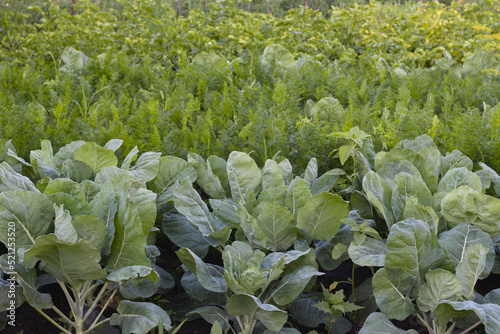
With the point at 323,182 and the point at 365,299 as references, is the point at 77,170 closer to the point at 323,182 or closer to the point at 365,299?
the point at 323,182

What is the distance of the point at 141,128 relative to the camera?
119 inches

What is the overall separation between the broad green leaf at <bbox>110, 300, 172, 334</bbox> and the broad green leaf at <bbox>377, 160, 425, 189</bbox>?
1.17m

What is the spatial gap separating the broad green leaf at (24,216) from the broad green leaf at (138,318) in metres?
0.38

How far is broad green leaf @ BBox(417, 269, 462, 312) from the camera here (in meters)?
1.71

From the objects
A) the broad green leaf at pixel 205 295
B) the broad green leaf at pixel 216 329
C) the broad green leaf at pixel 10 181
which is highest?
the broad green leaf at pixel 10 181

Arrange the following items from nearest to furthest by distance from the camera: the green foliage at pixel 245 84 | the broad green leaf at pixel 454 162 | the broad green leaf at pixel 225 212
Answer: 1. the broad green leaf at pixel 225 212
2. the broad green leaf at pixel 454 162
3. the green foliage at pixel 245 84

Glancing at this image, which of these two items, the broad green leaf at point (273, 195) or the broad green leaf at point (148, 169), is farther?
the broad green leaf at point (148, 169)

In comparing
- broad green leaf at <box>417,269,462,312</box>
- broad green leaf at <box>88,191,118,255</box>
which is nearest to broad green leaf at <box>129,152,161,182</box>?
broad green leaf at <box>88,191,118,255</box>

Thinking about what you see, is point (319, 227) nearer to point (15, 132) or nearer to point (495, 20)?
point (15, 132)

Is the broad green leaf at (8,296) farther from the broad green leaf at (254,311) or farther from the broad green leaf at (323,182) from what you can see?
the broad green leaf at (323,182)

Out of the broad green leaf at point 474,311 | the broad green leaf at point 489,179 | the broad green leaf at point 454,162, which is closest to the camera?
the broad green leaf at point 474,311

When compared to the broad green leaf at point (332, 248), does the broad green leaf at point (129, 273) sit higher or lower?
higher

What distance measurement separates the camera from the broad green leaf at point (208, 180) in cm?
238

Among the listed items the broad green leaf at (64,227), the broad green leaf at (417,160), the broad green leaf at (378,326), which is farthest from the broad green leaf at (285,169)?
the broad green leaf at (64,227)
